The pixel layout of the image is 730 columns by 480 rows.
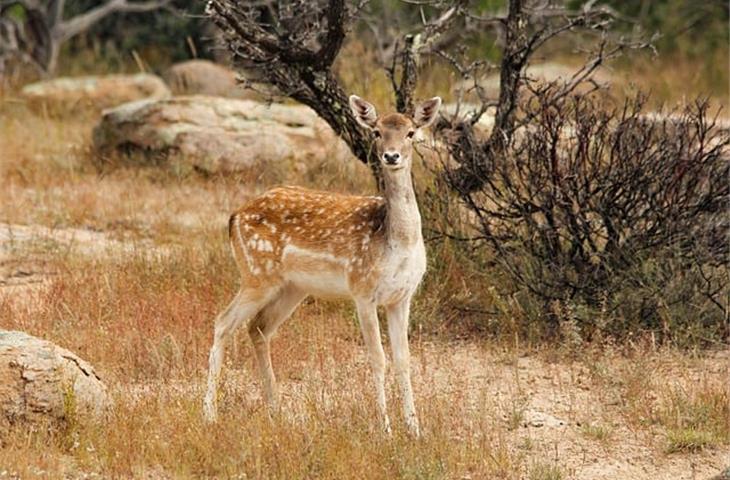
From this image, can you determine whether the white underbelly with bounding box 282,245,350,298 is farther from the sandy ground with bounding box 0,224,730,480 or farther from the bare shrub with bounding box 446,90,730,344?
the bare shrub with bounding box 446,90,730,344

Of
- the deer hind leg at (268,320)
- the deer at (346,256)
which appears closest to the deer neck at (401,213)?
the deer at (346,256)

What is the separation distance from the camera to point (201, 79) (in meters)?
20.2

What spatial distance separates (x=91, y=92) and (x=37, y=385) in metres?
11.4

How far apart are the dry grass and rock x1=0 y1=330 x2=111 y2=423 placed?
97mm

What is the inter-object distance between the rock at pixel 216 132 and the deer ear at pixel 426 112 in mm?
5746

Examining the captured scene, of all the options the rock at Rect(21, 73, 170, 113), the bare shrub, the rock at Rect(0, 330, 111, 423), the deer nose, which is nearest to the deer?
the deer nose

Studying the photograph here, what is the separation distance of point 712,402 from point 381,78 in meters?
7.32

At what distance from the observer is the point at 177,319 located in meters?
9.74

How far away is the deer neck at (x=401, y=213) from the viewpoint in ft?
26.1

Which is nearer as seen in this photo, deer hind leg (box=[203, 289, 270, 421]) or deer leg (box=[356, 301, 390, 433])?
deer leg (box=[356, 301, 390, 433])

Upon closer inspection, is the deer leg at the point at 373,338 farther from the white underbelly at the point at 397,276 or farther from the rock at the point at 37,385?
the rock at the point at 37,385

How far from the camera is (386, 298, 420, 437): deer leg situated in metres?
7.94

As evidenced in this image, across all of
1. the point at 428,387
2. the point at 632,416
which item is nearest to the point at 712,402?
the point at 632,416

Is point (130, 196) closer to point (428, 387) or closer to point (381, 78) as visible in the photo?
point (381, 78)
